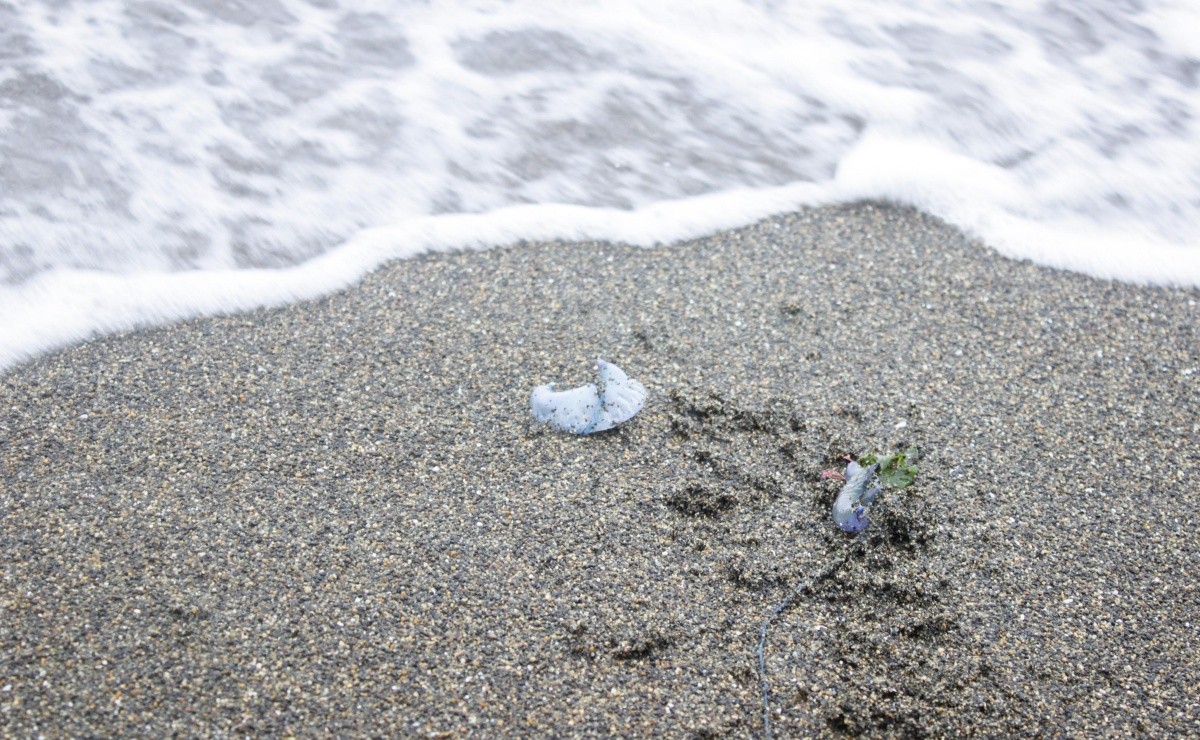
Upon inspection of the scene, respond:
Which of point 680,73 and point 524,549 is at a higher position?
point 680,73

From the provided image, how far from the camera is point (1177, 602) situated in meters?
2.06

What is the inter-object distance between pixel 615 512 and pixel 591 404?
12.1 inches

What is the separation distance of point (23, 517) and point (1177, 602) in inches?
92.6

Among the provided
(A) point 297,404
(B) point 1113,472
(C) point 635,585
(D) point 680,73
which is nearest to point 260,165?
(A) point 297,404

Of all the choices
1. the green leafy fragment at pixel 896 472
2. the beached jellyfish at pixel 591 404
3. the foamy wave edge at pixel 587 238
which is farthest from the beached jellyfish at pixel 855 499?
the foamy wave edge at pixel 587 238

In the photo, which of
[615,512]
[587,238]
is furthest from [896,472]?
[587,238]

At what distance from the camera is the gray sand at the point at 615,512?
1.81 metres

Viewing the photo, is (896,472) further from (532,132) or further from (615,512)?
Result: (532,132)

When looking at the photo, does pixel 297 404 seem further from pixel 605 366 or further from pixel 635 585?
pixel 635 585

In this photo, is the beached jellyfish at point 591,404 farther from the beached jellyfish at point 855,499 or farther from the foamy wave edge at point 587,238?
the foamy wave edge at point 587,238

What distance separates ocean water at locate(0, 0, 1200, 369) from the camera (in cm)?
299

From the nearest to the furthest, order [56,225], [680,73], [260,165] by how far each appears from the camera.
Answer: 1. [56,225]
2. [260,165]
3. [680,73]

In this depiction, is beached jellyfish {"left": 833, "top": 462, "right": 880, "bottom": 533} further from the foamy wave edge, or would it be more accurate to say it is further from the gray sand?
the foamy wave edge

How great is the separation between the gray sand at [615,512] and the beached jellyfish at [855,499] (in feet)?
0.11
